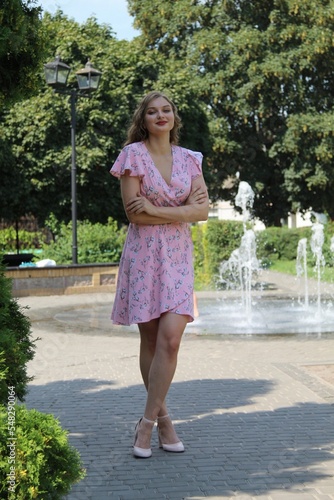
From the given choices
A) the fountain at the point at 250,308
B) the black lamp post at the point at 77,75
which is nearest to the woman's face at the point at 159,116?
the fountain at the point at 250,308

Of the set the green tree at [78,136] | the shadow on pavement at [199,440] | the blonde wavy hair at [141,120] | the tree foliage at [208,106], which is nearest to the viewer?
the shadow on pavement at [199,440]

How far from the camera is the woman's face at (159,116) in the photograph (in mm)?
5137

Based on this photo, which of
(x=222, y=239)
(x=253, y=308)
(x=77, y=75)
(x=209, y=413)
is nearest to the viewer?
(x=209, y=413)

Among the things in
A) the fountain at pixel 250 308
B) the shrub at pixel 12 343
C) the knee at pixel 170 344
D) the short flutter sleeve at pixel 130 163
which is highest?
the short flutter sleeve at pixel 130 163

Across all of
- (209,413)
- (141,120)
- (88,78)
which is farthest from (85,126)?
(141,120)

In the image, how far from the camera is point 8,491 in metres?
2.96

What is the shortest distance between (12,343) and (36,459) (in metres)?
0.86

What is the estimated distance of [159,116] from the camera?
5129 millimetres

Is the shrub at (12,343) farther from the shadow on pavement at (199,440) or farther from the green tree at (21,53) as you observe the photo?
the green tree at (21,53)

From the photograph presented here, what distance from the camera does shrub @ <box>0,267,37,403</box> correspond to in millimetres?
3762

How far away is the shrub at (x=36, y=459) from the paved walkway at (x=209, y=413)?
111 cm

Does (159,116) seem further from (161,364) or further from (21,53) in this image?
(161,364)

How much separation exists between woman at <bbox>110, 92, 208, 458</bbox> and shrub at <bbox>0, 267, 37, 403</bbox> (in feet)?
2.89

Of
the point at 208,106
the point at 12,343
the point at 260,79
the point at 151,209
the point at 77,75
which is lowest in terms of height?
the point at 12,343
